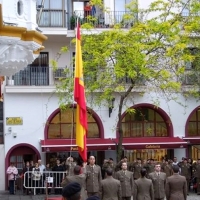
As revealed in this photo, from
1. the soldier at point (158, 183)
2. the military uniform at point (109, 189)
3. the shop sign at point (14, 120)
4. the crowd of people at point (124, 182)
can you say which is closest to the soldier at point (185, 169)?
the crowd of people at point (124, 182)

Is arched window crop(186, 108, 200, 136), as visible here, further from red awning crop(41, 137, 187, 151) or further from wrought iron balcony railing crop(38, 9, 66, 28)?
wrought iron balcony railing crop(38, 9, 66, 28)

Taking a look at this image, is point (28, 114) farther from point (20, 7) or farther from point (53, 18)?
point (20, 7)

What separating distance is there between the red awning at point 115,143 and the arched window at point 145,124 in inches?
22.8

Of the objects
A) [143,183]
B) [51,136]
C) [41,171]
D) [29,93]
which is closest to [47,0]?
[29,93]

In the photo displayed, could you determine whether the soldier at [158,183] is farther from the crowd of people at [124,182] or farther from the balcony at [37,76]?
the balcony at [37,76]

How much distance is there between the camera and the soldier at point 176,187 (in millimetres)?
16219

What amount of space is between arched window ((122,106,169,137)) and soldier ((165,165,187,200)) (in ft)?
45.3

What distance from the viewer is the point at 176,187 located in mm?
16250

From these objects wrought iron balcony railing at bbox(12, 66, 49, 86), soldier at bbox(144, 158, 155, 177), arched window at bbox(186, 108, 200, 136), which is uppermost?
wrought iron balcony railing at bbox(12, 66, 49, 86)

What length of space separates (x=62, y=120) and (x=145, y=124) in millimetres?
4025

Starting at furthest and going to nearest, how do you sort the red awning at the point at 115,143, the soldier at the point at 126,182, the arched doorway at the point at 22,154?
1. the arched doorway at the point at 22,154
2. the red awning at the point at 115,143
3. the soldier at the point at 126,182

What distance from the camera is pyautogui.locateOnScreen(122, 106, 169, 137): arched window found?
3025 cm

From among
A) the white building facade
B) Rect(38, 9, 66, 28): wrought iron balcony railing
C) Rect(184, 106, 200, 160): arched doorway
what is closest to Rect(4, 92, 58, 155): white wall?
the white building facade

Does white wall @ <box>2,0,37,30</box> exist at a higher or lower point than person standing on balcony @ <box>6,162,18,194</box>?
higher
